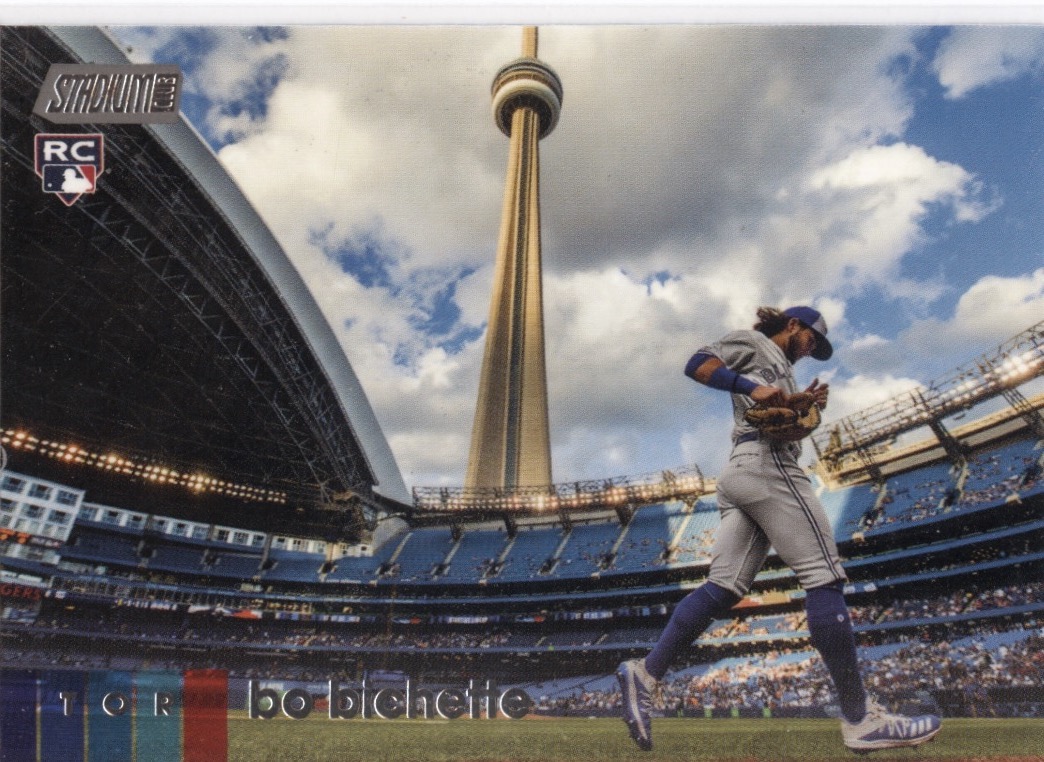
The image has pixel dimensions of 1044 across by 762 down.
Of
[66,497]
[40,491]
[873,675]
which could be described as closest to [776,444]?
[873,675]

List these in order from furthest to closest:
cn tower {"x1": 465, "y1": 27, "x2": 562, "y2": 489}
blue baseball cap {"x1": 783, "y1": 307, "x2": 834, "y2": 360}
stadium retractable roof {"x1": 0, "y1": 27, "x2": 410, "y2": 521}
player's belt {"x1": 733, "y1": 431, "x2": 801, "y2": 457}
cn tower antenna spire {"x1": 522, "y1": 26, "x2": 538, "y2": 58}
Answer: cn tower {"x1": 465, "y1": 27, "x2": 562, "y2": 489} → stadium retractable roof {"x1": 0, "y1": 27, "x2": 410, "y2": 521} → cn tower antenna spire {"x1": 522, "y1": 26, "x2": 538, "y2": 58} → blue baseball cap {"x1": 783, "y1": 307, "x2": 834, "y2": 360} → player's belt {"x1": 733, "y1": 431, "x2": 801, "y2": 457}

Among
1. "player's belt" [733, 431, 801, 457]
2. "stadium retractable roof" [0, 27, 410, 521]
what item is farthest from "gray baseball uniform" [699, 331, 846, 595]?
"stadium retractable roof" [0, 27, 410, 521]

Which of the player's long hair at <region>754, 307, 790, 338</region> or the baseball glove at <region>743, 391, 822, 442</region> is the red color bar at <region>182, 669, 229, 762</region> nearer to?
the baseball glove at <region>743, 391, 822, 442</region>

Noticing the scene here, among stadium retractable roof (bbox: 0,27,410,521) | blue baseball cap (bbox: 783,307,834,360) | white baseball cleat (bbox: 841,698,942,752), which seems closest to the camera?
white baseball cleat (bbox: 841,698,942,752)

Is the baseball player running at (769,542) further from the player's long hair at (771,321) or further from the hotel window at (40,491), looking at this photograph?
the hotel window at (40,491)

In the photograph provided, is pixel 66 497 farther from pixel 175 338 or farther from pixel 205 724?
pixel 205 724

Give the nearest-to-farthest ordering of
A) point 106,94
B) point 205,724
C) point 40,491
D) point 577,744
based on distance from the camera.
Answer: point 577,744
point 205,724
point 106,94
point 40,491

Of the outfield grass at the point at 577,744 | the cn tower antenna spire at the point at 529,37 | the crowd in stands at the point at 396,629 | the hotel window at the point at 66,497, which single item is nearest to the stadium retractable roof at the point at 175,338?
the hotel window at the point at 66,497

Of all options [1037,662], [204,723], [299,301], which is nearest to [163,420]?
[299,301]
